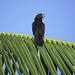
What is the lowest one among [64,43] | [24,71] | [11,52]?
[24,71]

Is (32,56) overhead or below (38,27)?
below

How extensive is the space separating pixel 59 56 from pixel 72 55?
0.34 metres

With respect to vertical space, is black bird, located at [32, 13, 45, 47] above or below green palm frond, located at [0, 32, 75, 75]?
above

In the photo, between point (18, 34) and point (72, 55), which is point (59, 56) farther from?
point (18, 34)

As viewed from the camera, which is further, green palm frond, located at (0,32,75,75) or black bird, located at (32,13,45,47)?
black bird, located at (32,13,45,47)

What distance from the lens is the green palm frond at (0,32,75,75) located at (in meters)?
2.94

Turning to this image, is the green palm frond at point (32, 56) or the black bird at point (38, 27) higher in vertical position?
the black bird at point (38, 27)

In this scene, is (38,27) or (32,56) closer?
(32,56)

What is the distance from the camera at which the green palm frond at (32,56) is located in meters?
2.94

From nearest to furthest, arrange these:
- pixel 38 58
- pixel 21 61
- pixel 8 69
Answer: pixel 8 69 < pixel 21 61 < pixel 38 58

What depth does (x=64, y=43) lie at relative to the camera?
3980mm

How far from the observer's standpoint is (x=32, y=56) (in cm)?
319

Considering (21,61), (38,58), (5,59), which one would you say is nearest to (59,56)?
(38,58)

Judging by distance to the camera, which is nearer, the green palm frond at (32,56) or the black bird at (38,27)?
the green palm frond at (32,56)
